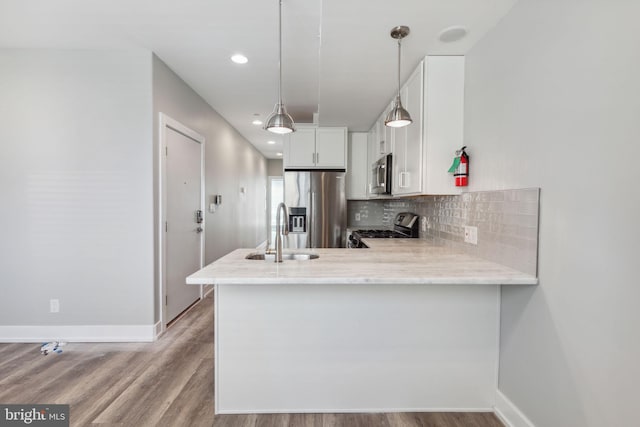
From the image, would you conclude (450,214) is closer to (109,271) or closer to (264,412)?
(264,412)

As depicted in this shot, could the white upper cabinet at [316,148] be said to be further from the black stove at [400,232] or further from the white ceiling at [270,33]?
the black stove at [400,232]

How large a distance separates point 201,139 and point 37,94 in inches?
58.7

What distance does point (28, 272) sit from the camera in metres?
2.67

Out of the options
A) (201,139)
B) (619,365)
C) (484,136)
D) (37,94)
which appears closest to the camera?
(619,365)

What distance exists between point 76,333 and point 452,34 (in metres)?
3.78

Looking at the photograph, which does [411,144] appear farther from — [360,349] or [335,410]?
[335,410]

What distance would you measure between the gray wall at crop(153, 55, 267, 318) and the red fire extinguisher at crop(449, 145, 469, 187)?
8.23 ft

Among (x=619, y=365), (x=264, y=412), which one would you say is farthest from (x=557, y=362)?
(x=264, y=412)

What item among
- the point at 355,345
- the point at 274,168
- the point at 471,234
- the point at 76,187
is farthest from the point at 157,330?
the point at 274,168

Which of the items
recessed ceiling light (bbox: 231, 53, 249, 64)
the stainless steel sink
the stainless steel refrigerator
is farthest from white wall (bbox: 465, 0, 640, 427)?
the stainless steel refrigerator

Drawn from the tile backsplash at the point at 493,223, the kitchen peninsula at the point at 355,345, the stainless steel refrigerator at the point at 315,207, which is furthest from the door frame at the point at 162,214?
the tile backsplash at the point at 493,223

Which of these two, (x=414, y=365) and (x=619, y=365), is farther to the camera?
(x=414, y=365)

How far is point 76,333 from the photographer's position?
2.67 metres

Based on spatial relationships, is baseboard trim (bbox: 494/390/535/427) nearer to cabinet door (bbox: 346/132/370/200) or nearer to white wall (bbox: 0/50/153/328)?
white wall (bbox: 0/50/153/328)
